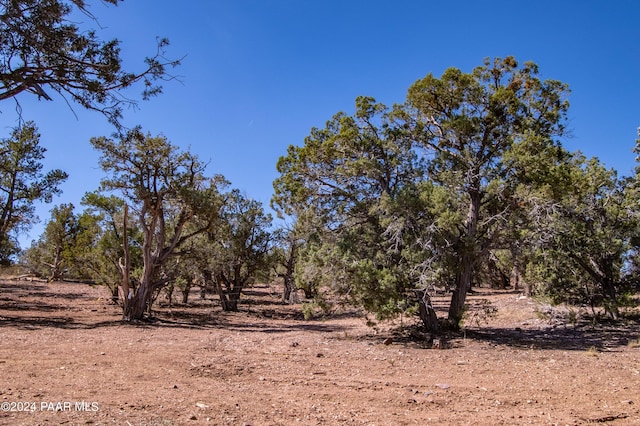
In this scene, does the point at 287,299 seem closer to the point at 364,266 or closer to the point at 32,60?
the point at 364,266

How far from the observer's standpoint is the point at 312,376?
327 inches

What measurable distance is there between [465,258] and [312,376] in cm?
671

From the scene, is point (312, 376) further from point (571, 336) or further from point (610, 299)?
point (610, 299)

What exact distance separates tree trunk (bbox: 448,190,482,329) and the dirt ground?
884mm

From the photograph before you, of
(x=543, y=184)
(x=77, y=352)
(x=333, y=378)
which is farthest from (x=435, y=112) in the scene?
(x=77, y=352)

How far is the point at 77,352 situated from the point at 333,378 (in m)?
6.01

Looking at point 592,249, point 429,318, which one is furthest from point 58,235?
point 592,249

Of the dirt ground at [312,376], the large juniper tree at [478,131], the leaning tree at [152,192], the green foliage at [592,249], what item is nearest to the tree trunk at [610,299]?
the green foliage at [592,249]

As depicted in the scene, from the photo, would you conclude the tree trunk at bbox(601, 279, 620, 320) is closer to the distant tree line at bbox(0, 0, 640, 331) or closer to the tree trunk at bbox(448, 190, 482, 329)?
the distant tree line at bbox(0, 0, 640, 331)

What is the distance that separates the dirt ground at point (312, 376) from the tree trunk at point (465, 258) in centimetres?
88

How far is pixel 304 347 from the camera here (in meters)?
12.1

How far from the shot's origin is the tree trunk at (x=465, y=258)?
41.5 ft

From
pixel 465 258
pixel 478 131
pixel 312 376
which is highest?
pixel 478 131

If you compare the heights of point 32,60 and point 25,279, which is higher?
point 32,60
